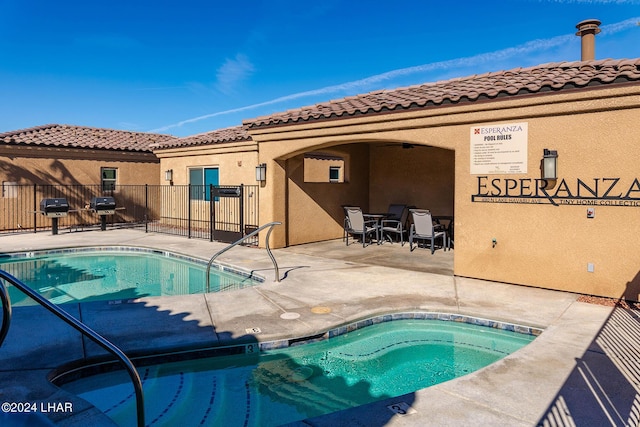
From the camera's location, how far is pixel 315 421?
3479 millimetres

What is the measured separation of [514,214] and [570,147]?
1532mm

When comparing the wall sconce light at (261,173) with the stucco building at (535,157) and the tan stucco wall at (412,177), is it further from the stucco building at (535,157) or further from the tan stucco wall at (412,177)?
the tan stucco wall at (412,177)

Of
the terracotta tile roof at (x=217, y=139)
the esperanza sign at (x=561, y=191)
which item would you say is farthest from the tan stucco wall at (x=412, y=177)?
the esperanza sign at (x=561, y=191)

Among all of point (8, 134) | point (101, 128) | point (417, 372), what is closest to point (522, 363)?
point (417, 372)

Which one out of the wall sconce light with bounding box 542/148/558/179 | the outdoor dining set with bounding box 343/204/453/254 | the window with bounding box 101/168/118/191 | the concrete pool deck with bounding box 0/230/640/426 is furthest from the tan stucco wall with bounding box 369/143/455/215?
the window with bounding box 101/168/118/191

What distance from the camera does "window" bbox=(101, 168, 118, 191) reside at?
19000 mm

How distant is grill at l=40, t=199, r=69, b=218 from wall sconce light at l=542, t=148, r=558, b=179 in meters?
15.8

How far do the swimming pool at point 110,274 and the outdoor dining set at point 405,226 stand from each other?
460cm

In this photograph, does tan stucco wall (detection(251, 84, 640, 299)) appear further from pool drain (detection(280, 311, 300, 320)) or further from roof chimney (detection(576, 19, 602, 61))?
roof chimney (detection(576, 19, 602, 61))

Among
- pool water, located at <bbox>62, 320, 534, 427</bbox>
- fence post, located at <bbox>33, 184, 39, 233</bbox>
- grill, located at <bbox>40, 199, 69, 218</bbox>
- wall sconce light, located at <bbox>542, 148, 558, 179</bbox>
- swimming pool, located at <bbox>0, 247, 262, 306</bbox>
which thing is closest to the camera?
pool water, located at <bbox>62, 320, 534, 427</bbox>

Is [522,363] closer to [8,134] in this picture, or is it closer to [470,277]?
[470,277]

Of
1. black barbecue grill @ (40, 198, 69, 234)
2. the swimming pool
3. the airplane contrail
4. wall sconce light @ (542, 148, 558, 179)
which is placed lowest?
the swimming pool

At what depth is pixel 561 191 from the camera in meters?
7.61

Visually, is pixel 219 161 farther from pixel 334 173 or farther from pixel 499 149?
pixel 499 149
